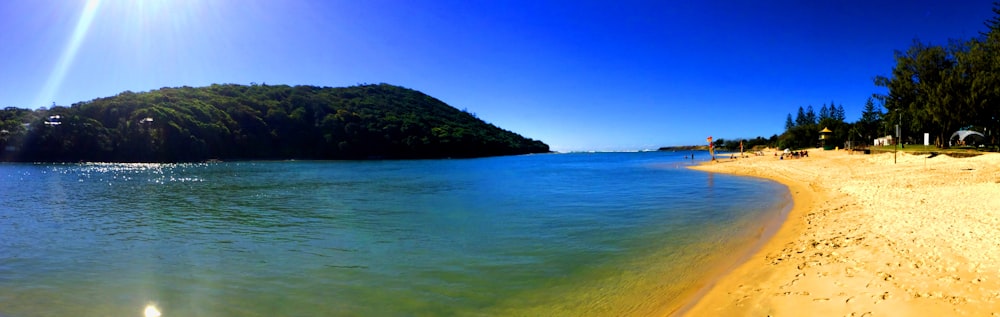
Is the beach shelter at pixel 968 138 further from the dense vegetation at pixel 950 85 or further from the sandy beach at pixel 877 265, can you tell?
the sandy beach at pixel 877 265

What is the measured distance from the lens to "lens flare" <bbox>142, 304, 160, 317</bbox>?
6398 millimetres

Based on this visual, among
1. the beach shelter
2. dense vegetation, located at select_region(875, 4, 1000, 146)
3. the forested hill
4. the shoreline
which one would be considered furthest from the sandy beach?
the forested hill

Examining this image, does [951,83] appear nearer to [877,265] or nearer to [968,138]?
[968,138]

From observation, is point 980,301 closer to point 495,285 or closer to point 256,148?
point 495,285

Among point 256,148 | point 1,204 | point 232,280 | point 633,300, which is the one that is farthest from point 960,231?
point 256,148

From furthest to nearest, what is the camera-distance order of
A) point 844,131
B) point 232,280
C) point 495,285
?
point 844,131, point 232,280, point 495,285

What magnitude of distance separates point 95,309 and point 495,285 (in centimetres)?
626

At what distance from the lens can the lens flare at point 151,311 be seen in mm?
6398

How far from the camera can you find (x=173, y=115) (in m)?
111

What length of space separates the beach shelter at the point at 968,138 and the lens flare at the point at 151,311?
234ft

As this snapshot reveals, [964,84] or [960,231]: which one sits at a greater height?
[964,84]

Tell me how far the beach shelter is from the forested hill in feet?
411

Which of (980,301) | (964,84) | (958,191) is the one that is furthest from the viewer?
(964,84)

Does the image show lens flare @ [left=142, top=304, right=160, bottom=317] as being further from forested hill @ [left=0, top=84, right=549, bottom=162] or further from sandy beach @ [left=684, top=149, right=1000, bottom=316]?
forested hill @ [left=0, top=84, right=549, bottom=162]
